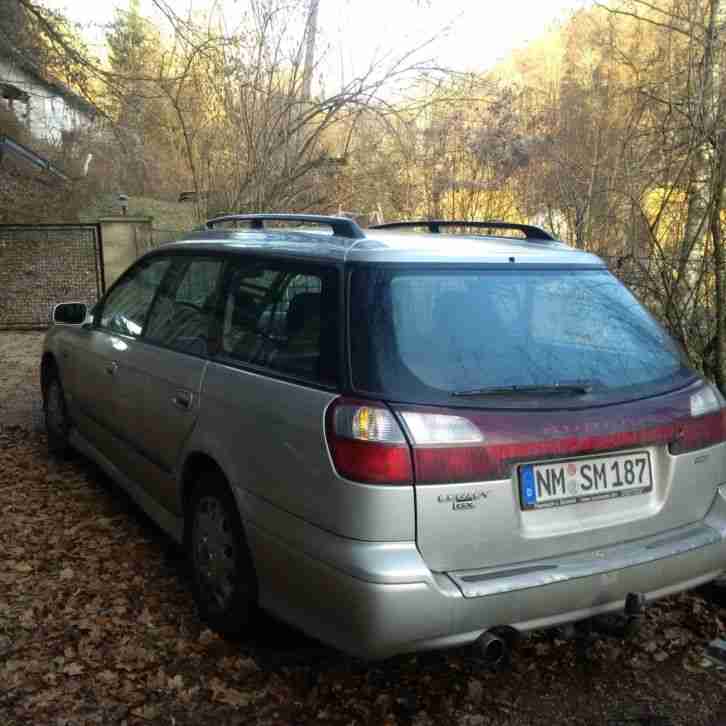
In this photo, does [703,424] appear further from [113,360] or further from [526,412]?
[113,360]

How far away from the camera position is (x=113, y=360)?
4.64m

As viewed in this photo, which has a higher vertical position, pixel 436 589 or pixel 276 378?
pixel 276 378

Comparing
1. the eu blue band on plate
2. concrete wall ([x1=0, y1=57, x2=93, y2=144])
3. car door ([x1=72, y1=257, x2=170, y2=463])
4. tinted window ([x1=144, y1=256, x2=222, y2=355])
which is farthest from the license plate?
concrete wall ([x1=0, y1=57, x2=93, y2=144])

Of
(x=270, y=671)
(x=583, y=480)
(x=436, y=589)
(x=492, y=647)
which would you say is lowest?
(x=270, y=671)

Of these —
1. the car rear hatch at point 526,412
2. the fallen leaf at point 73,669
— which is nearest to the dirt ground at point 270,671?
the fallen leaf at point 73,669

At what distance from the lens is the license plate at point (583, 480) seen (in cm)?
265

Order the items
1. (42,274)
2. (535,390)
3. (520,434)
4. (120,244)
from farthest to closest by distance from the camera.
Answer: (42,274) < (120,244) < (535,390) < (520,434)

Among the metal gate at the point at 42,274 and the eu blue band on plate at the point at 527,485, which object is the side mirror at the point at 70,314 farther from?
the metal gate at the point at 42,274

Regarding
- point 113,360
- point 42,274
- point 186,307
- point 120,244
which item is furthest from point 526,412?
point 42,274

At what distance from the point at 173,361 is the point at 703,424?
92.8 inches

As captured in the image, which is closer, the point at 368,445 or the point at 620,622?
the point at 368,445

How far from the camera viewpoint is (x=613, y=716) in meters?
2.94

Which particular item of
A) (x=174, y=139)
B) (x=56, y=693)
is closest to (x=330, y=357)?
(x=56, y=693)

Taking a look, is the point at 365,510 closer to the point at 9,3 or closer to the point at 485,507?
the point at 485,507
